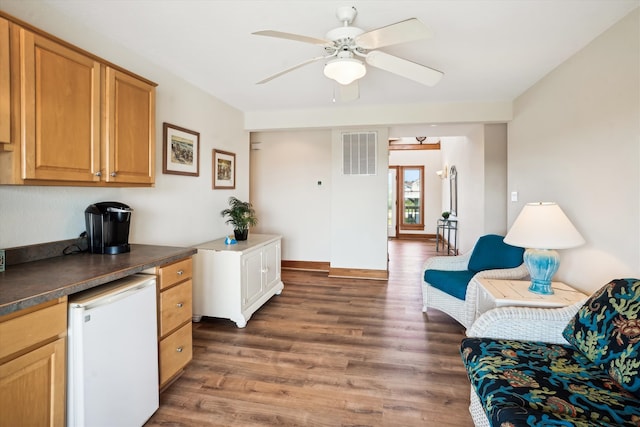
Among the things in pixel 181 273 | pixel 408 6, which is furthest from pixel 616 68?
pixel 181 273

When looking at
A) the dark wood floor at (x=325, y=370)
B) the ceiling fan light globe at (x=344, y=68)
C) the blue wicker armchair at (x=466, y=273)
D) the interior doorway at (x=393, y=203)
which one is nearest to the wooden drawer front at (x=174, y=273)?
the dark wood floor at (x=325, y=370)

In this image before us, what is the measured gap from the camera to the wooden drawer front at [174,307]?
194 centimetres

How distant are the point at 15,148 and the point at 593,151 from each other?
347cm

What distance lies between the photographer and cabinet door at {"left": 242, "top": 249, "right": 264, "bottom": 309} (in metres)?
3.07

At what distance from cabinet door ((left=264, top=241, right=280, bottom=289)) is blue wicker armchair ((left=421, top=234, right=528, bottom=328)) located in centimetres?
176

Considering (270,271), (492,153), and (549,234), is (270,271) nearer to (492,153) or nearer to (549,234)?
(549,234)

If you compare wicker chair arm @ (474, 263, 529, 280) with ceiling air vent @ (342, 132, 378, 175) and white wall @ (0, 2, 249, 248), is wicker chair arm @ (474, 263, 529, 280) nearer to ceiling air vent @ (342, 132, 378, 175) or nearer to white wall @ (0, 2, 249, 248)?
ceiling air vent @ (342, 132, 378, 175)

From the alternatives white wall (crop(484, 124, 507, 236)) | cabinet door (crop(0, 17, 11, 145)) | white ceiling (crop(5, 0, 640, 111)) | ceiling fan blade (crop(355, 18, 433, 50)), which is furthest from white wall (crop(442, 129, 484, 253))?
cabinet door (crop(0, 17, 11, 145))

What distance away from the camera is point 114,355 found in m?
1.51

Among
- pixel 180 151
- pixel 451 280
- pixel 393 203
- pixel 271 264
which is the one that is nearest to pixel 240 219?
pixel 271 264

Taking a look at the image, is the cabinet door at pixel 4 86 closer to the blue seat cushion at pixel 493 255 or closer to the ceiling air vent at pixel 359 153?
the blue seat cushion at pixel 493 255

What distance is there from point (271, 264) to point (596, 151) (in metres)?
3.18

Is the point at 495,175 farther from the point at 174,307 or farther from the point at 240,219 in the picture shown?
the point at 174,307

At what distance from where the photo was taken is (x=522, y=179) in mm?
3361
